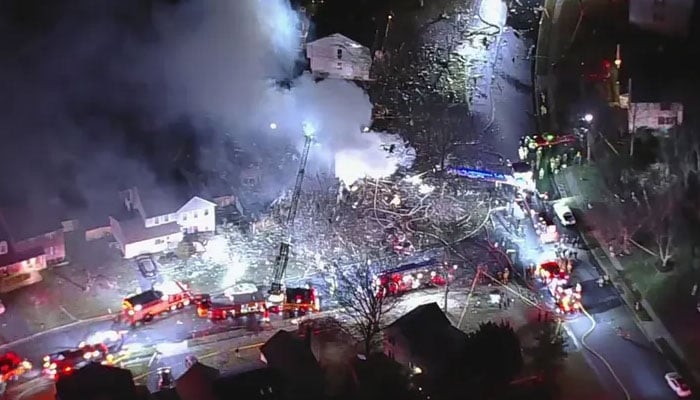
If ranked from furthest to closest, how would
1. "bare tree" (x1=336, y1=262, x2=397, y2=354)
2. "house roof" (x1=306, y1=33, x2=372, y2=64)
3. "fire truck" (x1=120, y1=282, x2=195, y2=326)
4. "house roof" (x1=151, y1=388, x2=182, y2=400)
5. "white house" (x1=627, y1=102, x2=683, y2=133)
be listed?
"house roof" (x1=306, y1=33, x2=372, y2=64) < "white house" (x1=627, y1=102, x2=683, y2=133) < "fire truck" (x1=120, y1=282, x2=195, y2=326) < "bare tree" (x1=336, y1=262, x2=397, y2=354) < "house roof" (x1=151, y1=388, x2=182, y2=400)

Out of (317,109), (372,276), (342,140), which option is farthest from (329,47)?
(372,276)

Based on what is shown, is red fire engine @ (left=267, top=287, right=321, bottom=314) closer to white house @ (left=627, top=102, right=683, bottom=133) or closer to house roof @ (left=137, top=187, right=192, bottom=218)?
house roof @ (left=137, top=187, right=192, bottom=218)

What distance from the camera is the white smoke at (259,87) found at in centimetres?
1425

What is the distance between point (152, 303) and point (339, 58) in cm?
733

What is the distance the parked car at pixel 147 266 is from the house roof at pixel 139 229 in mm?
280

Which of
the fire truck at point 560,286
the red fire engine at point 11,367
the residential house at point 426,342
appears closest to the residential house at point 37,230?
the red fire engine at point 11,367

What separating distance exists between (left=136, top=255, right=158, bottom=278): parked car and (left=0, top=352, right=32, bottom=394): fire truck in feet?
7.10

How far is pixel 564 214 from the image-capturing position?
12.8 meters

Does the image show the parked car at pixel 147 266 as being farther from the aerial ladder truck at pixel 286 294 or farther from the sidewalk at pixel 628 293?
the sidewalk at pixel 628 293

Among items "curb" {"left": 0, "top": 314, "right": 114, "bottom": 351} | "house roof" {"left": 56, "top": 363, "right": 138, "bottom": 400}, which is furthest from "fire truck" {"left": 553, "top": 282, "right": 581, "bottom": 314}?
"curb" {"left": 0, "top": 314, "right": 114, "bottom": 351}

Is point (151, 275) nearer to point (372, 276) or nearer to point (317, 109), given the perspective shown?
point (372, 276)

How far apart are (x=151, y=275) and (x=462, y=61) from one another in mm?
8473

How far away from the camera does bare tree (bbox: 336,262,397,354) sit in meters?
10.2

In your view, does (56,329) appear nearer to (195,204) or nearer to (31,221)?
(31,221)
